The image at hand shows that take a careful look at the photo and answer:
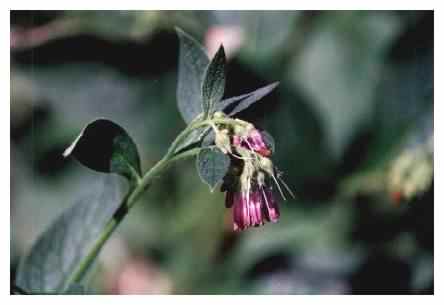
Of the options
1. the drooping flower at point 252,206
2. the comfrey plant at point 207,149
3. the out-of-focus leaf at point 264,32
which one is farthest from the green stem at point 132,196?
the out-of-focus leaf at point 264,32

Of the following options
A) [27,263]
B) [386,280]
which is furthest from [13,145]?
[386,280]

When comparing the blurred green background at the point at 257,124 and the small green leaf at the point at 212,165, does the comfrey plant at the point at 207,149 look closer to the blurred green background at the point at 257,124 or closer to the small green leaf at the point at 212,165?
the small green leaf at the point at 212,165

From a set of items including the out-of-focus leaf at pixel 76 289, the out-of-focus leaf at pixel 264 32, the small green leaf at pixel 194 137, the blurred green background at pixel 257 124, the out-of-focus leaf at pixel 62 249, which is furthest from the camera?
the out-of-focus leaf at pixel 264 32

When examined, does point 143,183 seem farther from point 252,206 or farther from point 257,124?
point 257,124

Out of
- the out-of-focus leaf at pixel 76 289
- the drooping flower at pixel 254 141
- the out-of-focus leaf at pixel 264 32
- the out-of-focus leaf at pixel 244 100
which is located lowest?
the out-of-focus leaf at pixel 76 289

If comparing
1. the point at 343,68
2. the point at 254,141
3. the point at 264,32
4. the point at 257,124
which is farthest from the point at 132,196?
the point at 343,68

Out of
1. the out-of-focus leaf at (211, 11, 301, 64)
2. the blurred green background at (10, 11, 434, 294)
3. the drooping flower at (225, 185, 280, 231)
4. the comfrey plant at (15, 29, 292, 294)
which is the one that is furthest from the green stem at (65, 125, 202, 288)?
the out-of-focus leaf at (211, 11, 301, 64)
